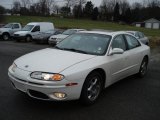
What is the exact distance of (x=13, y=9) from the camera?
287ft

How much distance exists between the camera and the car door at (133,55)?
6.62 metres

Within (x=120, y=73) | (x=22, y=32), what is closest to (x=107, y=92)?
(x=120, y=73)

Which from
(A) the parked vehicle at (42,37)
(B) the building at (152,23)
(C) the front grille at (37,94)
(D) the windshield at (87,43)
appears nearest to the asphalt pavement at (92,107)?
(C) the front grille at (37,94)

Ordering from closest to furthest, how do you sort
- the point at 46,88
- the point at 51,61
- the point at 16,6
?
the point at 46,88 → the point at 51,61 → the point at 16,6

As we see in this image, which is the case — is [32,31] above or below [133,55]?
below

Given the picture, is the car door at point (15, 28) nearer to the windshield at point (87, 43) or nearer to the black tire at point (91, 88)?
the windshield at point (87, 43)

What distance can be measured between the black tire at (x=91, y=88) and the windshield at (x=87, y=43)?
0.63 m

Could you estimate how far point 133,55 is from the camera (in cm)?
678

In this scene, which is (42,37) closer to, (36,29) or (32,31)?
(32,31)

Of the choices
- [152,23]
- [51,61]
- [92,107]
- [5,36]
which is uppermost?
[51,61]

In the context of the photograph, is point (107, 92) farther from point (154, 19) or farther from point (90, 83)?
point (154, 19)

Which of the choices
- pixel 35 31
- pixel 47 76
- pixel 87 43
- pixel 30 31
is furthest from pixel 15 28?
pixel 47 76

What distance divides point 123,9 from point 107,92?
104 metres

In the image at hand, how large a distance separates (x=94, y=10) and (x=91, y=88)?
9436cm
